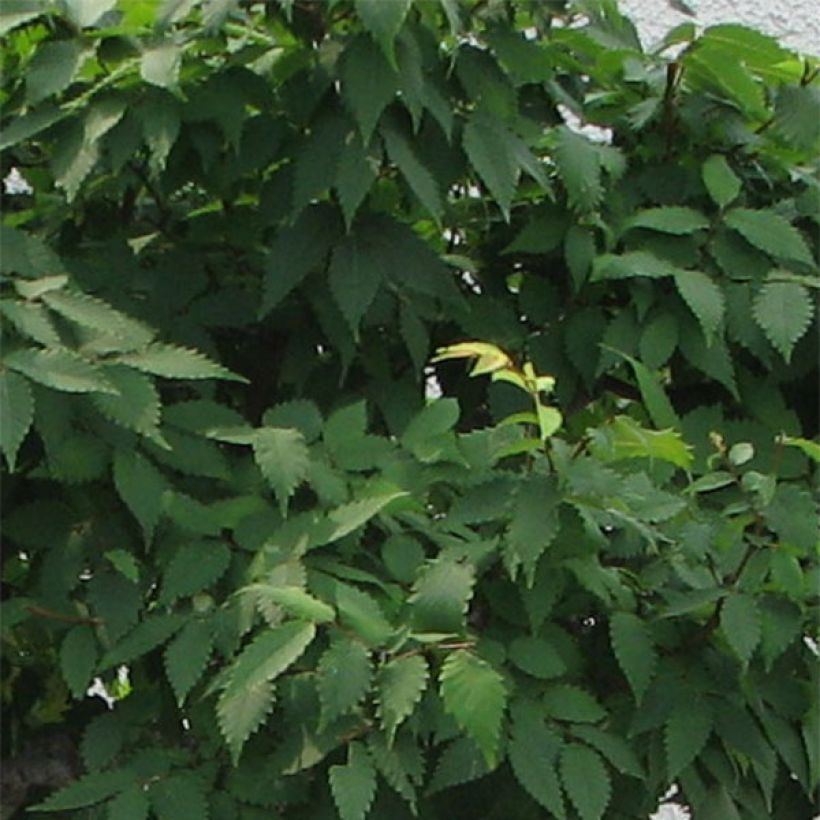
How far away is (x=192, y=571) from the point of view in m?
1.62

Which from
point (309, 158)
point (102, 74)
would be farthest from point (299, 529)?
point (102, 74)

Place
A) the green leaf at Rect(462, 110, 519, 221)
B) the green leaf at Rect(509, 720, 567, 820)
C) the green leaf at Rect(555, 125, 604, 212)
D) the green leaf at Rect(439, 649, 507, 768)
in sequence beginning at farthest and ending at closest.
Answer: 1. the green leaf at Rect(555, 125, 604, 212)
2. the green leaf at Rect(462, 110, 519, 221)
3. the green leaf at Rect(509, 720, 567, 820)
4. the green leaf at Rect(439, 649, 507, 768)

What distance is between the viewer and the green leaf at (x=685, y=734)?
1.61m

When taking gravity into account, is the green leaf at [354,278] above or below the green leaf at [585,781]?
above

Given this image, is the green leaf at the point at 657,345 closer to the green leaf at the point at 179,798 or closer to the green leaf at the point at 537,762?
the green leaf at the point at 537,762

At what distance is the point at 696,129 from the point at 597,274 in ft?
0.66

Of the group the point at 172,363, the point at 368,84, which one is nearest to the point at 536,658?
the point at 172,363

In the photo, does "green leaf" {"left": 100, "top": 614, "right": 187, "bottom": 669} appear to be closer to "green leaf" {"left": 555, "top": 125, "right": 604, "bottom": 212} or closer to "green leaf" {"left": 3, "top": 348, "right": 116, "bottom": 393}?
"green leaf" {"left": 3, "top": 348, "right": 116, "bottom": 393}

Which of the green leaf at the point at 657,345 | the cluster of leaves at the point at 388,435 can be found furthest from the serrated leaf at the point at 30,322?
the green leaf at the point at 657,345

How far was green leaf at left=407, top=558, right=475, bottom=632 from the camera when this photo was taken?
1543 millimetres

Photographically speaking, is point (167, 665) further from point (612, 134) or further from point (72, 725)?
point (612, 134)

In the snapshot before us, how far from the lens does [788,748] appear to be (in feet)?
5.56

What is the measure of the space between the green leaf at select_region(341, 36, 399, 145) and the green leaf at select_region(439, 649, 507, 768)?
1.48ft

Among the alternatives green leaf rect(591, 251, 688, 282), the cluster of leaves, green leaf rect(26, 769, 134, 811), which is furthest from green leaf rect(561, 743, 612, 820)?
green leaf rect(591, 251, 688, 282)
